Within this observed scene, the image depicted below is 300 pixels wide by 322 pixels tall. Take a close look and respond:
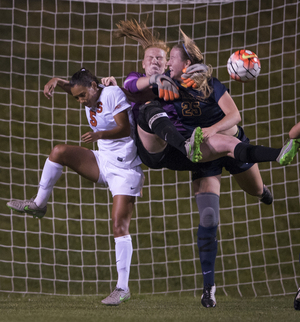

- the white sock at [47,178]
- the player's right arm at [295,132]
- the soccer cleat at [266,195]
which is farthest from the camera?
the soccer cleat at [266,195]

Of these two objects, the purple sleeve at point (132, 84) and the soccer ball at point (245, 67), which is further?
the purple sleeve at point (132, 84)

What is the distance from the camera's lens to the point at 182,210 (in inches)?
257

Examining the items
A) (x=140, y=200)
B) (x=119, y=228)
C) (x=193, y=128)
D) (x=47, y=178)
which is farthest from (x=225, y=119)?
(x=140, y=200)

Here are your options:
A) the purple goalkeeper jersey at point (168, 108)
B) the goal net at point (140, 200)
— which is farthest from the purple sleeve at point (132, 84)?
the goal net at point (140, 200)

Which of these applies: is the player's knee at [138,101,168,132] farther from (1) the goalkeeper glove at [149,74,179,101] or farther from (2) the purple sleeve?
(2) the purple sleeve

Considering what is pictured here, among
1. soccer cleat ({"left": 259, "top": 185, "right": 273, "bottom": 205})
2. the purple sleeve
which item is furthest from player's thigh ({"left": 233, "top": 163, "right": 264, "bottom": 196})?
the purple sleeve

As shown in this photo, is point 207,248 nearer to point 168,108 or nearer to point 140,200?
point 168,108

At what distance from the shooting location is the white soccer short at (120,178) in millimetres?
3029

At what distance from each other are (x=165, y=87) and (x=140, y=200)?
4007 millimetres

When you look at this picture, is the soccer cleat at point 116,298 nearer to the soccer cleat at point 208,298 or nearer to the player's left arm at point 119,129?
the soccer cleat at point 208,298

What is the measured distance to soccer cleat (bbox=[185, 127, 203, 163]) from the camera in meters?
2.54

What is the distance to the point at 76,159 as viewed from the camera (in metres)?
3.04

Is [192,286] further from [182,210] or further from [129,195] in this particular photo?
[129,195]

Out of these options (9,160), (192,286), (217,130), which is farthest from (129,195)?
(9,160)
